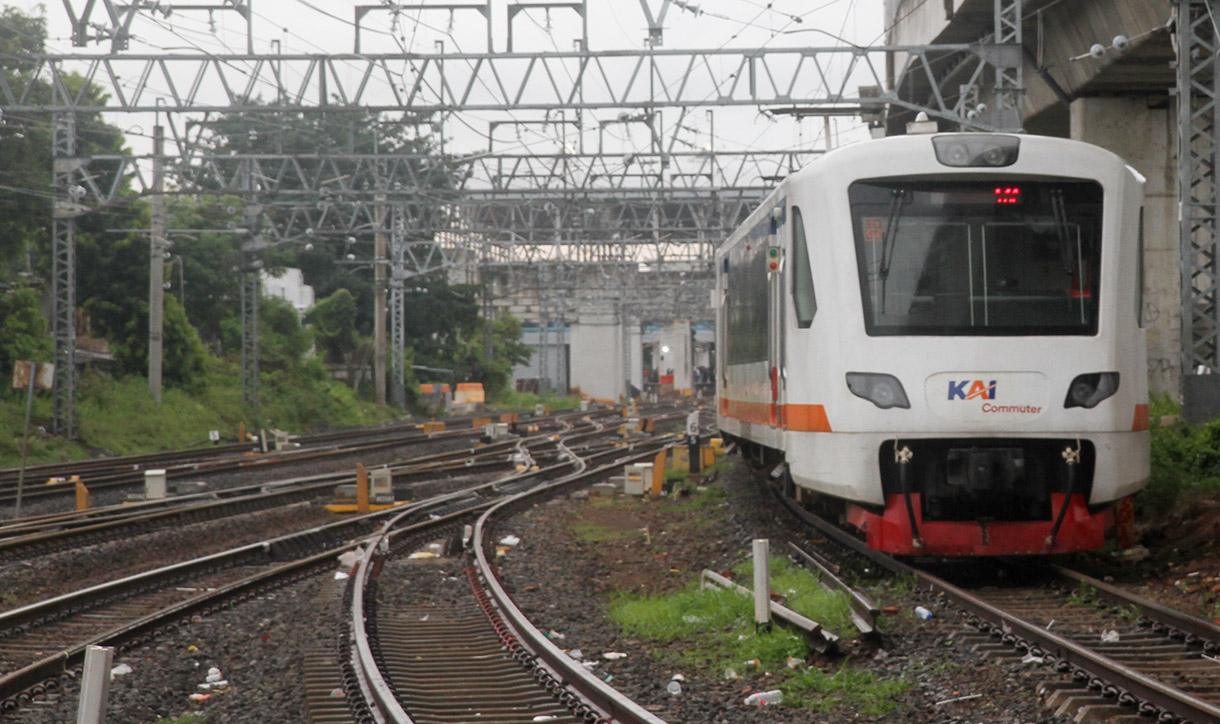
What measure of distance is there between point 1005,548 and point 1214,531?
2.25 meters

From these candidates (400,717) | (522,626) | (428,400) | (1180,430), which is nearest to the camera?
(400,717)

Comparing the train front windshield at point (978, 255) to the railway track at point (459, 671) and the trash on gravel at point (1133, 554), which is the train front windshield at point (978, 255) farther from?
the railway track at point (459, 671)

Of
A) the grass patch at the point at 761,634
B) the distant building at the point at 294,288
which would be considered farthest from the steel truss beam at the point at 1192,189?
the distant building at the point at 294,288

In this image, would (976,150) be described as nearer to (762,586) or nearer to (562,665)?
(762,586)

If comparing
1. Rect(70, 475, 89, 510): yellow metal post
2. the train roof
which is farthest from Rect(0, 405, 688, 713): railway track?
the train roof

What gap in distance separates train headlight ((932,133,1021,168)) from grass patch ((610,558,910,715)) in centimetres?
320

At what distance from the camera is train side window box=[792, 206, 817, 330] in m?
10.0

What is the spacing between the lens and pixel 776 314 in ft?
37.3

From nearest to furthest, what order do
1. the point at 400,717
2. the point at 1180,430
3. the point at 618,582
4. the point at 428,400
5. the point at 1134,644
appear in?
the point at 400,717, the point at 1134,644, the point at 618,582, the point at 1180,430, the point at 428,400

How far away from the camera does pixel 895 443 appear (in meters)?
9.54

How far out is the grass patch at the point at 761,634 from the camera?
6867 mm

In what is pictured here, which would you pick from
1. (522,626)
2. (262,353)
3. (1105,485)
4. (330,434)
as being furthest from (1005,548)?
(262,353)

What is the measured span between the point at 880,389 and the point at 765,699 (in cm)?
328

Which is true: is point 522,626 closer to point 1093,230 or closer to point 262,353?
point 1093,230
